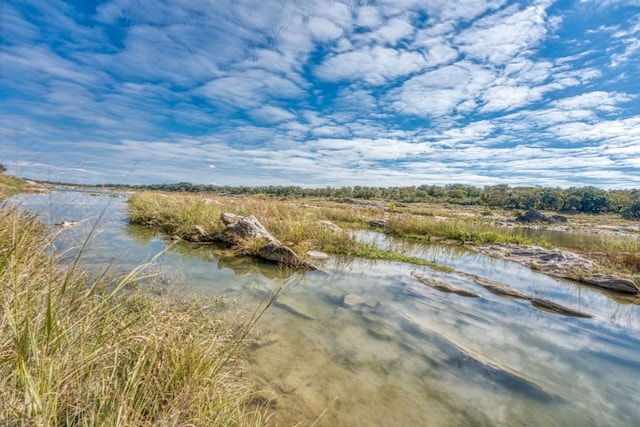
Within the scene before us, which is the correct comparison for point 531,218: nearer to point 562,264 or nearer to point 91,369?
point 562,264

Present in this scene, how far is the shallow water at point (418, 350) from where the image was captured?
293 centimetres

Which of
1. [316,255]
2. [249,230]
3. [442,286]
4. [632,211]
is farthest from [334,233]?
[632,211]

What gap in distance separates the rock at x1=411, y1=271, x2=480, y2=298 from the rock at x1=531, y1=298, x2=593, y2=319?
124cm

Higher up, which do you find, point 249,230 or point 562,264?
point 249,230

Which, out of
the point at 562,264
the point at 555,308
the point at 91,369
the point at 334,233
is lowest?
the point at 562,264

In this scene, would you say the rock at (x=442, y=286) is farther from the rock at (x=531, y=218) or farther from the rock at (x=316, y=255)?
the rock at (x=531, y=218)

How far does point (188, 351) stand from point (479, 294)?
654 centimetres

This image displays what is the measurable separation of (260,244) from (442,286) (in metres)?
5.20

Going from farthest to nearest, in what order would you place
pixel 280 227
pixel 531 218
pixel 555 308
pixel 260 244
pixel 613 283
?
pixel 531 218, pixel 280 227, pixel 260 244, pixel 613 283, pixel 555 308

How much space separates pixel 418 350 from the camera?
4.03 m

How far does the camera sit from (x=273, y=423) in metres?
2.54

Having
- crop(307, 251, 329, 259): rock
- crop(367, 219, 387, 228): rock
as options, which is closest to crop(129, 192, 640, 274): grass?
crop(307, 251, 329, 259): rock

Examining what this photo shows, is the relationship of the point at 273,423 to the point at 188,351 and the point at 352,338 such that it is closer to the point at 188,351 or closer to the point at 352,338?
the point at 188,351

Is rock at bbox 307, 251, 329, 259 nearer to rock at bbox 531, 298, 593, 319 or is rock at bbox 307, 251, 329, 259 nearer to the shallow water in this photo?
the shallow water
